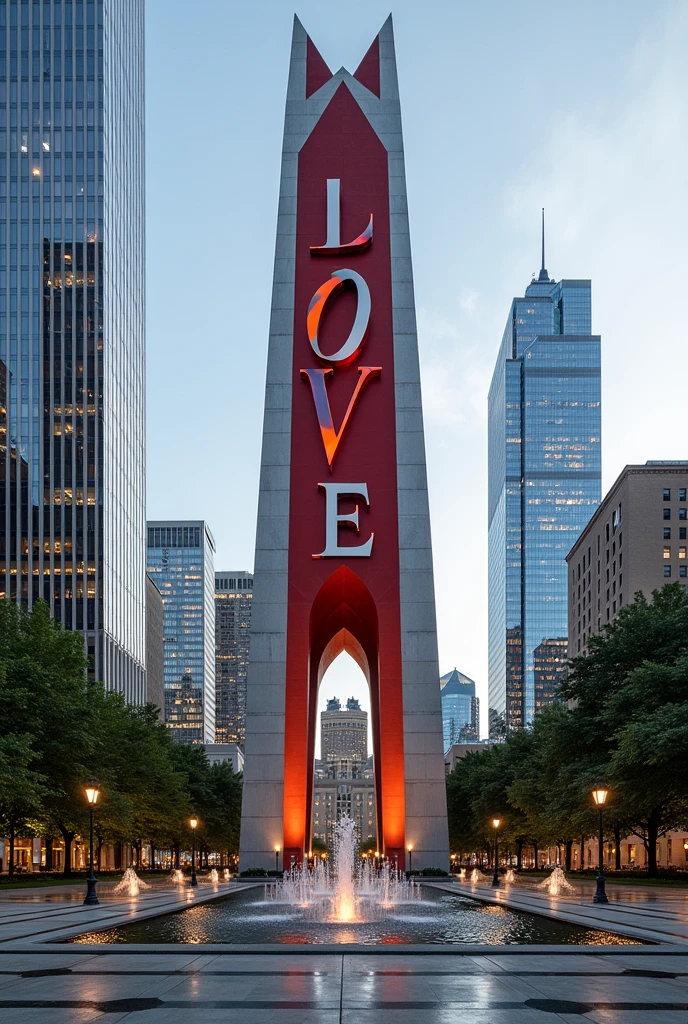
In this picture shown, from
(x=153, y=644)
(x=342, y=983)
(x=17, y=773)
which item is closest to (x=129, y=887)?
(x=17, y=773)

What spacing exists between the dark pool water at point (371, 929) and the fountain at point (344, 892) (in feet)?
2.70

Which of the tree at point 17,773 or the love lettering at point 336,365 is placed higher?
the love lettering at point 336,365

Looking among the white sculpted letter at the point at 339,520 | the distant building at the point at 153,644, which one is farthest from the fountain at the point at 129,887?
the distant building at the point at 153,644

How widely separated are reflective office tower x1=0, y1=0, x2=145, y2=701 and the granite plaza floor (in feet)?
283

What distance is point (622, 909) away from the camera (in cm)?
2859

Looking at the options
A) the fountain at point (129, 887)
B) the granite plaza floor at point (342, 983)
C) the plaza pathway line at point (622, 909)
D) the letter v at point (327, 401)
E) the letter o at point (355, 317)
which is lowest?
the fountain at point (129, 887)

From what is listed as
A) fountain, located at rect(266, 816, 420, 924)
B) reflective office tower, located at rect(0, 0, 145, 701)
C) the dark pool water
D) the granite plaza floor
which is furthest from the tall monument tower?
reflective office tower, located at rect(0, 0, 145, 701)

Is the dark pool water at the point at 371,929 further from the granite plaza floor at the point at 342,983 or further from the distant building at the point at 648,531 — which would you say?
the distant building at the point at 648,531

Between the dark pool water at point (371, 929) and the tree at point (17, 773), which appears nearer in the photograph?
the dark pool water at point (371, 929)

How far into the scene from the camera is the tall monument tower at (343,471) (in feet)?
171

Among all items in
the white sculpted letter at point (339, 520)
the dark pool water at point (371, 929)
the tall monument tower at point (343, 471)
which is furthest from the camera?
the white sculpted letter at point (339, 520)

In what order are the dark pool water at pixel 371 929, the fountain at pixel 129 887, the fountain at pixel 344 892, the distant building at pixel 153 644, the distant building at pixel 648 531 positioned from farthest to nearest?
the distant building at pixel 153 644, the distant building at pixel 648 531, the fountain at pixel 129 887, the fountain at pixel 344 892, the dark pool water at pixel 371 929

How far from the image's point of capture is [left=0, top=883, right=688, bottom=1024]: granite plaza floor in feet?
39.1

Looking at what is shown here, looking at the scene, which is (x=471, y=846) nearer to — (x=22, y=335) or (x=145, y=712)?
(x=145, y=712)
